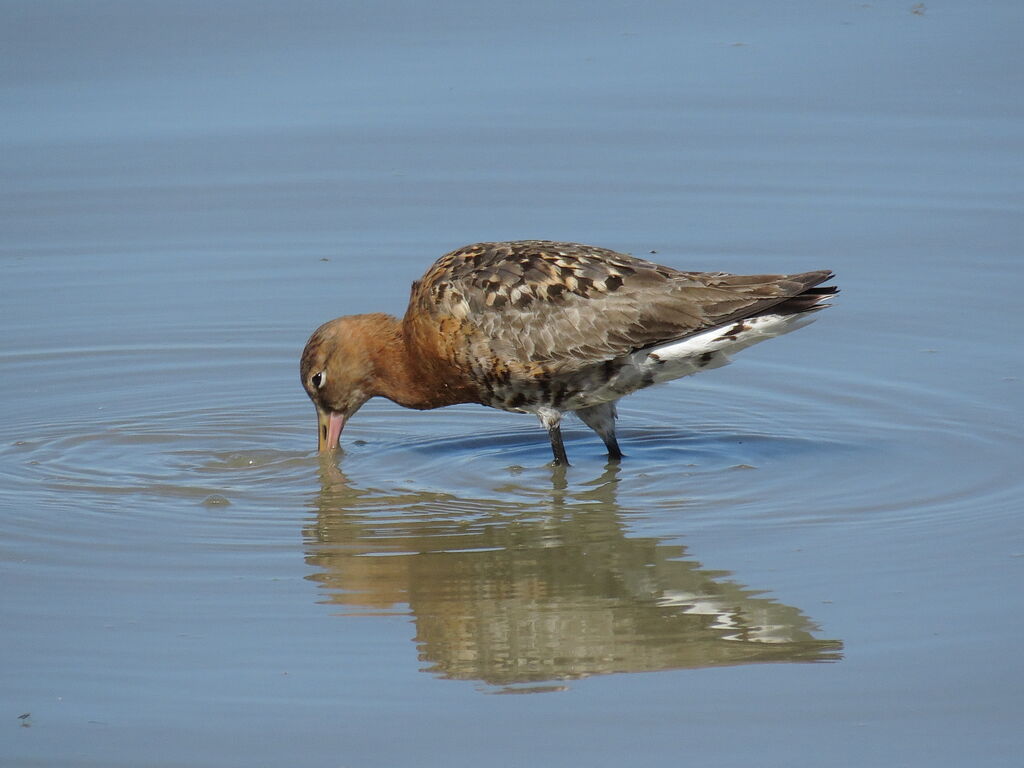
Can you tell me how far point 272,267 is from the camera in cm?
1245

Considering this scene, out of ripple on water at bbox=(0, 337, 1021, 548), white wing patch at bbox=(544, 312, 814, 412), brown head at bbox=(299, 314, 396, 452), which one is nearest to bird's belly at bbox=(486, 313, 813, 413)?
white wing patch at bbox=(544, 312, 814, 412)

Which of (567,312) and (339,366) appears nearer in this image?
(567,312)

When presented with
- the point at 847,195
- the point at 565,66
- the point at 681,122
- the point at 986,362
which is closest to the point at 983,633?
the point at 986,362

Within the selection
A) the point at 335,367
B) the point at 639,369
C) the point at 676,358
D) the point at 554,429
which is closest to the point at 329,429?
the point at 335,367

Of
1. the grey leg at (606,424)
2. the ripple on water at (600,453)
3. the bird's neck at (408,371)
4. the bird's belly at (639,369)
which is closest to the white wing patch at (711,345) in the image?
the bird's belly at (639,369)

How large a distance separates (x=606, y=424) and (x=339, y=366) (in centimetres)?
157

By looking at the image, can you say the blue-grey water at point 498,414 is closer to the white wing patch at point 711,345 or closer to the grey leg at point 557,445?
the grey leg at point 557,445

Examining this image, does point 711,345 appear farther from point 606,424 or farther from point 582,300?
point 606,424

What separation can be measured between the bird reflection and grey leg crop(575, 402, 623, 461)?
512mm

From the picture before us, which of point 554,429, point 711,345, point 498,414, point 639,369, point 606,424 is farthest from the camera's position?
point 498,414

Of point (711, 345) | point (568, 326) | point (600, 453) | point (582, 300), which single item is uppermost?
point (582, 300)

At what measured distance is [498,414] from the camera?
36.1 feet

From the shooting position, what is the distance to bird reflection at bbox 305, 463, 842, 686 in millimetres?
6812

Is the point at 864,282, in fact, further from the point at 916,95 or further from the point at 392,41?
the point at 392,41
